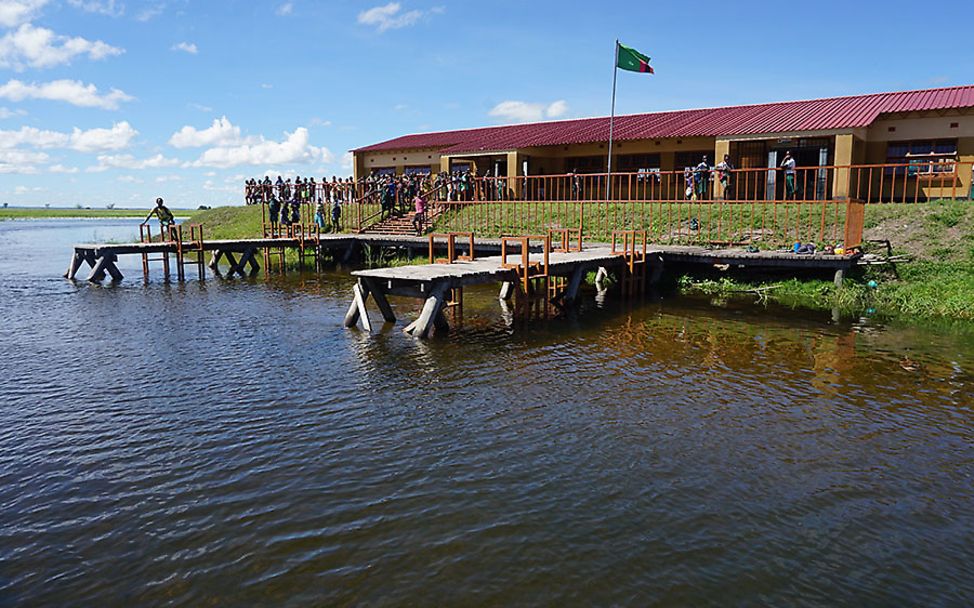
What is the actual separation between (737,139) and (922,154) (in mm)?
5858

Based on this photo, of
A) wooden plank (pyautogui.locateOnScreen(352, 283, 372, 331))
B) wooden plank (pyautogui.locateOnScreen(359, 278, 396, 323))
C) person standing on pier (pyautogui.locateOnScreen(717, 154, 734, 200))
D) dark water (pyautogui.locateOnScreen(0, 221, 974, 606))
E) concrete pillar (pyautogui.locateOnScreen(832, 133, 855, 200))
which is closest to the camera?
dark water (pyautogui.locateOnScreen(0, 221, 974, 606))

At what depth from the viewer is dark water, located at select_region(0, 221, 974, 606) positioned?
4891mm

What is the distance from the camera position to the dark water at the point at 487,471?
489cm

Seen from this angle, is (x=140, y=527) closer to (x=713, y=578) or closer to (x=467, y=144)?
(x=713, y=578)

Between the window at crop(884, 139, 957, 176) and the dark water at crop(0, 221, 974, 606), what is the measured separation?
43.1 ft

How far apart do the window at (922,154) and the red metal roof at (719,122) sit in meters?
1.22

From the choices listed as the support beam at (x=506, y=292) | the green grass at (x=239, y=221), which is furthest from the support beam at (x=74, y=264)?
the support beam at (x=506, y=292)

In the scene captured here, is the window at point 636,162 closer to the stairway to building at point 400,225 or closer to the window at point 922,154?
the stairway to building at point 400,225

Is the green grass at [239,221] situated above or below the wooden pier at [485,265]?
above

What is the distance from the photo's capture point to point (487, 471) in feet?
21.7

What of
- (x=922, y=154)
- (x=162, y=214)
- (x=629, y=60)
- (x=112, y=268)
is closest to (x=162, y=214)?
(x=162, y=214)

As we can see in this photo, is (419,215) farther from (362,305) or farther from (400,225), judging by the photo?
(362,305)

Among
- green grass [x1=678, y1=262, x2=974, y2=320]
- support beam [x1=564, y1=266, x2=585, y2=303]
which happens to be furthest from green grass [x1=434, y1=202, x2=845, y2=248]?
support beam [x1=564, y1=266, x2=585, y2=303]

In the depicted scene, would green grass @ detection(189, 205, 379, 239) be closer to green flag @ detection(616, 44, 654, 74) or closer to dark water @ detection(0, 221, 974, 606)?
green flag @ detection(616, 44, 654, 74)
